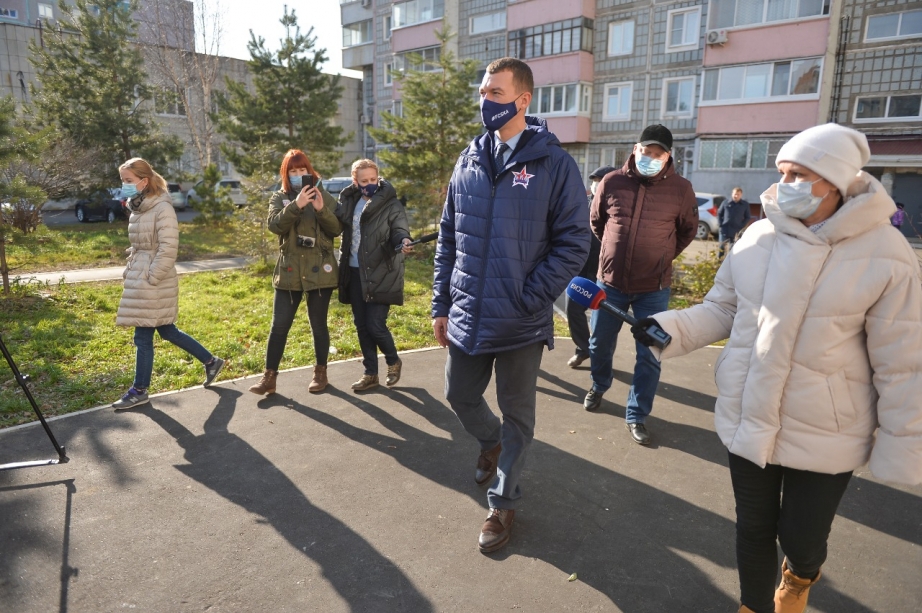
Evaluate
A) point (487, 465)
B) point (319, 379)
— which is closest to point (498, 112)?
point (487, 465)

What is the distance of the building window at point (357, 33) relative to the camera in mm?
43844

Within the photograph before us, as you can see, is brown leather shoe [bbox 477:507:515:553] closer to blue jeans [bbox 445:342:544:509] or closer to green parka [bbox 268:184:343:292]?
blue jeans [bbox 445:342:544:509]

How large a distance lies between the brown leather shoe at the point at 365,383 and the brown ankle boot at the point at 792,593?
3.78 meters

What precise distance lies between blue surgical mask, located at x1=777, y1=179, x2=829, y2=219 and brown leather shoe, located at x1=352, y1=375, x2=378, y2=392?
162 inches

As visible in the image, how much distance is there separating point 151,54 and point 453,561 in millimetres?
29387

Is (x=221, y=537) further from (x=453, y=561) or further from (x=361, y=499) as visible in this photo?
(x=453, y=561)

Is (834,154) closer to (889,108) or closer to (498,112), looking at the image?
(498,112)

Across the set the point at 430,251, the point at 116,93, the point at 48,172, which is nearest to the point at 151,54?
the point at 116,93

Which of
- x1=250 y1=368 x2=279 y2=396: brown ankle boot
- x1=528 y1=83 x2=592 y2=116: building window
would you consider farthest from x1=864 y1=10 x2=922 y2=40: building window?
x1=250 y1=368 x2=279 y2=396: brown ankle boot

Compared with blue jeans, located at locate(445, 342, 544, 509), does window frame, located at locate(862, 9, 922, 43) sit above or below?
above

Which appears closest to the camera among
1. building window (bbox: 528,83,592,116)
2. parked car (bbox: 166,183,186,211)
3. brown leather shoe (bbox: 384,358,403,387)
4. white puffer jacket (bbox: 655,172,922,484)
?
white puffer jacket (bbox: 655,172,922,484)

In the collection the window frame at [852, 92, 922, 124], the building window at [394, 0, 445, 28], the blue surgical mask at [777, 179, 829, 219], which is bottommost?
the blue surgical mask at [777, 179, 829, 219]

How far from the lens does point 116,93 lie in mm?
20219

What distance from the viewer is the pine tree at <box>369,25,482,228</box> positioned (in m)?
15.1
